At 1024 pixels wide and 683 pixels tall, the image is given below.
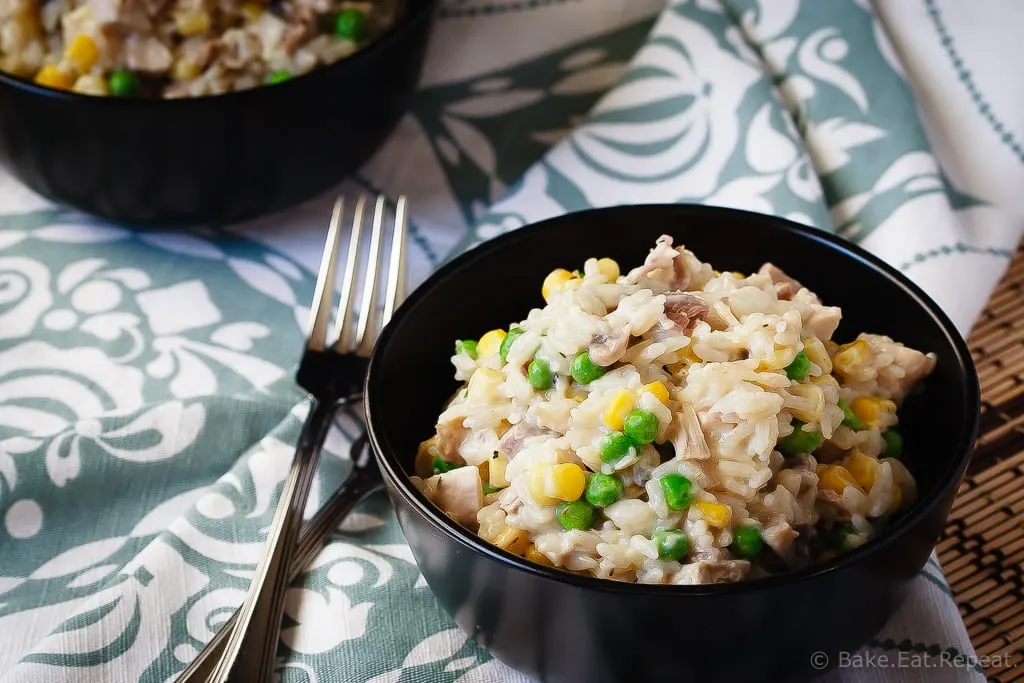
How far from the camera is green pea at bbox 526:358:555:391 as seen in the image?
1777 mm

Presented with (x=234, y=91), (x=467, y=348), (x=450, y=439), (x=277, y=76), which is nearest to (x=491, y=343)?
(x=467, y=348)

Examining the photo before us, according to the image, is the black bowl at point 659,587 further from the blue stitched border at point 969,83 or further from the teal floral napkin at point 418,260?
the blue stitched border at point 969,83

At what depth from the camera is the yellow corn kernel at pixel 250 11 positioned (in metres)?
2.79

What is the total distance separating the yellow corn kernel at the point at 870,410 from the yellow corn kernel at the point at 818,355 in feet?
0.30

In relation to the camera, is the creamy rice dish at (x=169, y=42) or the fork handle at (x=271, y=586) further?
the creamy rice dish at (x=169, y=42)

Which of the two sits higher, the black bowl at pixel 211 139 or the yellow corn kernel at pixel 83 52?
the yellow corn kernel at pixel 83 52

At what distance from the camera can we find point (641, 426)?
161 centimetres

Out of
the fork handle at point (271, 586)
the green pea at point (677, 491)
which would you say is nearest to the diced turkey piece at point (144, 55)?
the fork handle at point (271, 586)

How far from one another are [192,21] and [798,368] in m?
1.77

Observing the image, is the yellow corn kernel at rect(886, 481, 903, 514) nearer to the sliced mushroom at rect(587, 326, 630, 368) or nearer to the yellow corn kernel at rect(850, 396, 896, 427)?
the yellow corn kernel at rect(850, 396, 896, 427)

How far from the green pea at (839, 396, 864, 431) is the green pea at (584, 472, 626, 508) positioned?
16.6 inches

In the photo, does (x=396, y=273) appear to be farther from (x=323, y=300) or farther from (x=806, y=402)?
(x=806, y=402)

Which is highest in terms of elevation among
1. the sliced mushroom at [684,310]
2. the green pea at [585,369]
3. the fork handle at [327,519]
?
the sliced mushroom at [684,310]

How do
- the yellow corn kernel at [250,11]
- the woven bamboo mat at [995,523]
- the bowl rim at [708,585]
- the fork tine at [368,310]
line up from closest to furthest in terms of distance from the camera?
the bowl rim at [708,585], the woven bamboo mat at [995,523], the fork tine at [368,310], the yellow corn kernel at [250,11]
